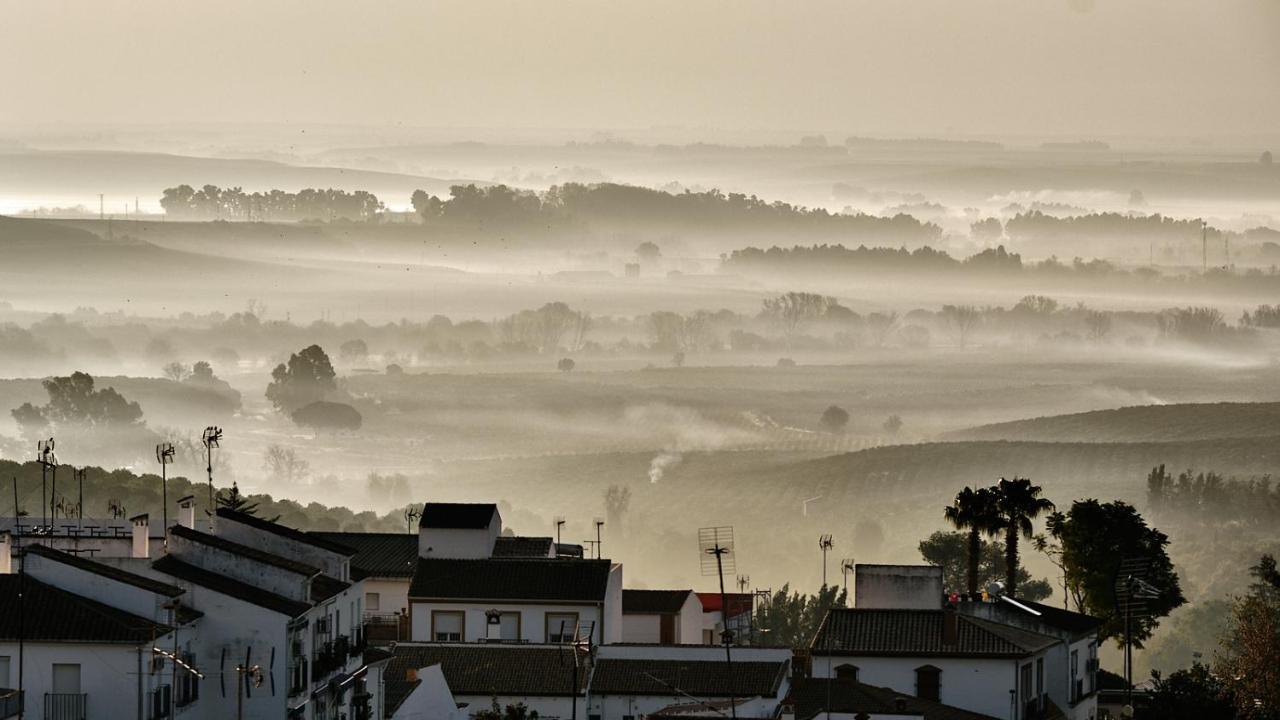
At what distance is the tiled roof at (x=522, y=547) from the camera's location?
138750 mm

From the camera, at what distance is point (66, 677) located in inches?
3201

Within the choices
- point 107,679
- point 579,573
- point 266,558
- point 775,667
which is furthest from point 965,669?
point 107,679

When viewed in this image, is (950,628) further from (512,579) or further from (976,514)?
(976,514)

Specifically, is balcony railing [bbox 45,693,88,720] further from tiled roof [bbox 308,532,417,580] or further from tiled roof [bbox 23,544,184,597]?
tiled roof [bbox 308,532,417,580]

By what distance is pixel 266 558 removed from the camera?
94.3 metres

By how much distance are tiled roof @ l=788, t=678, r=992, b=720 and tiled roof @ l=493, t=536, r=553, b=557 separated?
3113cm

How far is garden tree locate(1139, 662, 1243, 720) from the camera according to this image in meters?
119

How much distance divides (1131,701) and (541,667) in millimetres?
29524

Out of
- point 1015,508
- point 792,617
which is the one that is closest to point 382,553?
point 1015,508

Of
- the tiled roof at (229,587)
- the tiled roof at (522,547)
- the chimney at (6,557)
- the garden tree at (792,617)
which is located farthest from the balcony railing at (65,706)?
the garden tree at (792,617)

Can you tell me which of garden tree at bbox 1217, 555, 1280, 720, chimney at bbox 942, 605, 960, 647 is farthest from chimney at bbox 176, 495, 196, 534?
garden tree at bbox 1217, 555, 1280, 720

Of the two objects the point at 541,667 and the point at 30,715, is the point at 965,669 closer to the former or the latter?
the point at 541,667

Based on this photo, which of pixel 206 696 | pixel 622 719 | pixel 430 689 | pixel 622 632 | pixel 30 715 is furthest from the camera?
pixel 622 632

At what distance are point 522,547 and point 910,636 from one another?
30266mm
